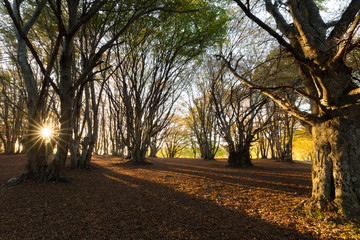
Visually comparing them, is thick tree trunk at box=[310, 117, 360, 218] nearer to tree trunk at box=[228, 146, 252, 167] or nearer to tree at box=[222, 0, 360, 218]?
tree at box=[222, 0, 360, 218]

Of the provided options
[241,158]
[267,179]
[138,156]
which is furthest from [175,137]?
[267,179]

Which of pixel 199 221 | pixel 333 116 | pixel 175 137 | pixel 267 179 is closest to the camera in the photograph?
pixel 199 221

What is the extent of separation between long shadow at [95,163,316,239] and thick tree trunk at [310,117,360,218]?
2.90 ft

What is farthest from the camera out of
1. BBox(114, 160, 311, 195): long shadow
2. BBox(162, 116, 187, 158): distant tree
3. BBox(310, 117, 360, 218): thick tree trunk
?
BBox(162, 116, 187, 158): distant tree

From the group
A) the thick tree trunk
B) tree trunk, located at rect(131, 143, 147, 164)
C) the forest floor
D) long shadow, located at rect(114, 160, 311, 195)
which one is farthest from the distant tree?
the thick tree trunk

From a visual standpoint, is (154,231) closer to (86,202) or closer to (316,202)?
(86,202)

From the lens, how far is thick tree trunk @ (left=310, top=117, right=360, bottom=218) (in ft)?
7.17

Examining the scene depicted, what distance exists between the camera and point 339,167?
231cm

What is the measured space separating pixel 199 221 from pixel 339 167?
7.62 feet

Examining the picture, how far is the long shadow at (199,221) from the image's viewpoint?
1.83m

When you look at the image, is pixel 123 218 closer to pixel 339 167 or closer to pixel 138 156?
pixel 339 167

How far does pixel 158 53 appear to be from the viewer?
7844 mm

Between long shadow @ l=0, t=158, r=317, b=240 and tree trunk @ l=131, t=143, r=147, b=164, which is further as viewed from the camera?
tree trunk @ l=131, t=143, r=147, b=164

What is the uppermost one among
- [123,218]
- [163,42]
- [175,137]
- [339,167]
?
[163,42]
